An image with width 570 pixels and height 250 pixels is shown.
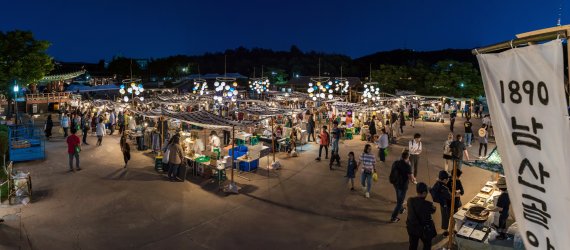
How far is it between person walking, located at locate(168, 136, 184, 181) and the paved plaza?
1.03 ft

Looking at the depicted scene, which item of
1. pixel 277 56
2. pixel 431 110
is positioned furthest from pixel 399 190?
pixel 277 56

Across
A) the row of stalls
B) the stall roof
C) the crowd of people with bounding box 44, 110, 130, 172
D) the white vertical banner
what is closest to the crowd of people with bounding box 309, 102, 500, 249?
the row of stalls

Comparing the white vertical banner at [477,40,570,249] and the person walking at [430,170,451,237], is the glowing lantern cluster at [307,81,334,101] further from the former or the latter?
the white vertical banner at [477,40,570,249]

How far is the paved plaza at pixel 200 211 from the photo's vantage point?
24.4 ft

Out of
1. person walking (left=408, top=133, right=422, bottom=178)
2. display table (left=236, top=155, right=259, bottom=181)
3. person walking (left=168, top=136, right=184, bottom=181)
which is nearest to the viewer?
person walking (left=408, top=133, right=422, bottom=178)

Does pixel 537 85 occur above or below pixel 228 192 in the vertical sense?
above

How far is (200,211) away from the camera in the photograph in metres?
9.04

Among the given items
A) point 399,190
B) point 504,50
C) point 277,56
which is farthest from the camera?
point 277,56

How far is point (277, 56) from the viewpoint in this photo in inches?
4422

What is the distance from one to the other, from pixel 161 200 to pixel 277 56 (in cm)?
10473

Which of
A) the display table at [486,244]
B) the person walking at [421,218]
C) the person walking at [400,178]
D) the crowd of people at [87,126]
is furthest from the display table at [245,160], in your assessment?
the display table at [486,244]

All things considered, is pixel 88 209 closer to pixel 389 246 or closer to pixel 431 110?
pixel 389 246

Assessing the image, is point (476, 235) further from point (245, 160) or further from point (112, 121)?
point (112, 121)

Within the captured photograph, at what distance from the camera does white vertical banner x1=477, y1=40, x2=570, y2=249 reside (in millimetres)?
2135
